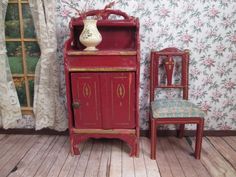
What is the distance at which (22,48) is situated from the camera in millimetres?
2551

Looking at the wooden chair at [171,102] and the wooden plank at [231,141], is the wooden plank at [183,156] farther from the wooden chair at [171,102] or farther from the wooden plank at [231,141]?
the wooden plank at [231,141]

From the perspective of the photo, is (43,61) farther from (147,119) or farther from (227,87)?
(227,87)

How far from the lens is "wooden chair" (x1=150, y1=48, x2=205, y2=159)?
2.12 m

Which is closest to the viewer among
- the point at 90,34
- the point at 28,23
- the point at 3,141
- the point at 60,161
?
the point at 90,34

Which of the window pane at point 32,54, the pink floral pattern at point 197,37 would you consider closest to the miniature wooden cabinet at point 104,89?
the pink floral pattern at point 197,37

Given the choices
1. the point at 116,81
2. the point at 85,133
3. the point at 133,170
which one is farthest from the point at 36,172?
the point at 116,81

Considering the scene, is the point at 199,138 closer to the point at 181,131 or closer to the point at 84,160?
the point at 181,131

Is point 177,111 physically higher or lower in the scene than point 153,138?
higher

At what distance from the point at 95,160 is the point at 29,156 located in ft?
1.97

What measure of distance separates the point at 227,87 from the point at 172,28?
80 cm

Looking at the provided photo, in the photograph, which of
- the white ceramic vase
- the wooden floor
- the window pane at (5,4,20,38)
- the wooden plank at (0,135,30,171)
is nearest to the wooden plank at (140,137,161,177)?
the wooden floor

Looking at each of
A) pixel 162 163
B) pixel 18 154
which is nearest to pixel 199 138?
pixel 162 163

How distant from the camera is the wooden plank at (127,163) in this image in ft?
6.68

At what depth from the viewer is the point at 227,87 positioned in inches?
100
